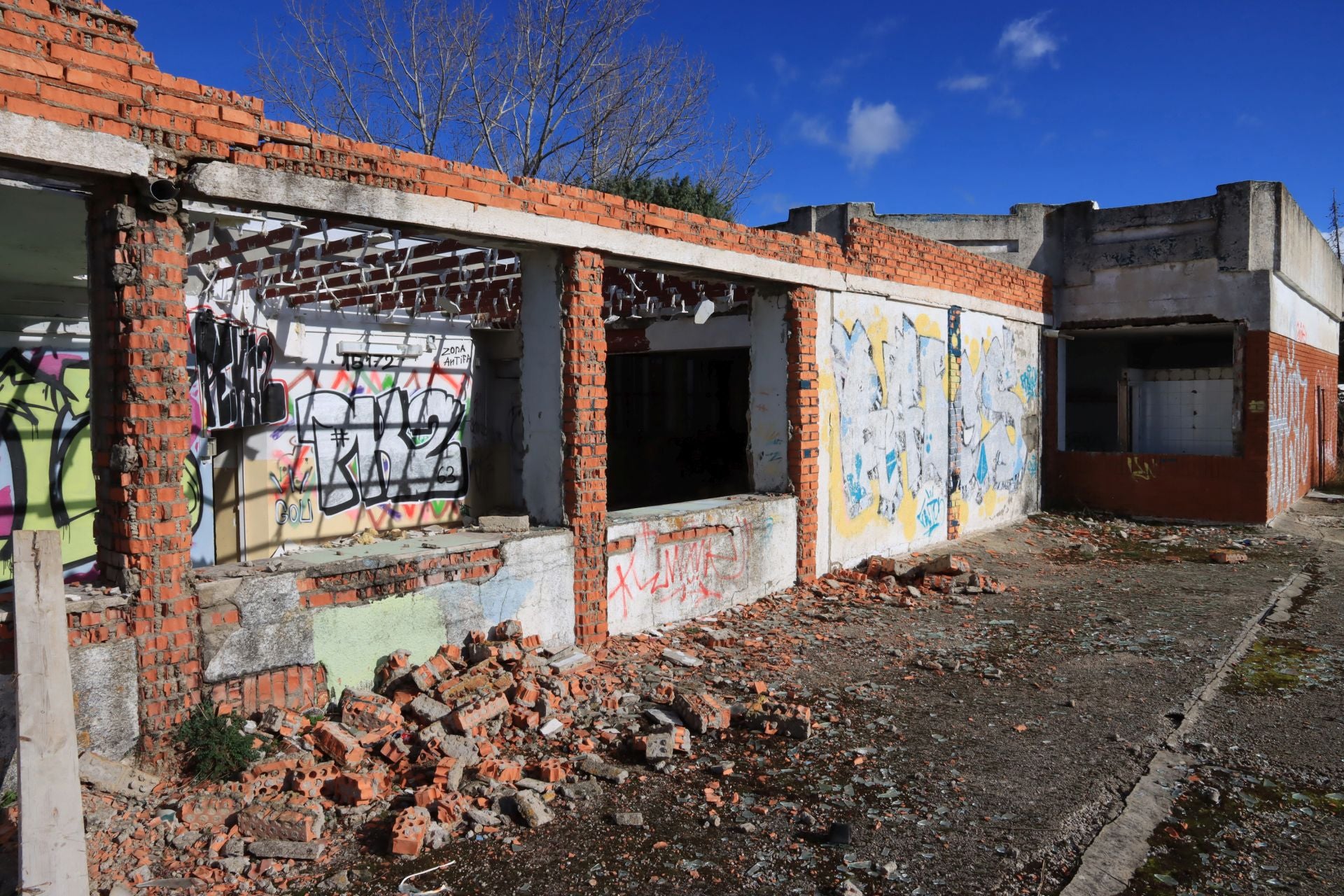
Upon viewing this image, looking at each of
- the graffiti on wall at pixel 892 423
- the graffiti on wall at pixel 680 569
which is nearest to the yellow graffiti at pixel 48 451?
the graffiti on wall at pixel 680 569

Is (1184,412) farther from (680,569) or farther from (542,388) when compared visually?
(542,388)

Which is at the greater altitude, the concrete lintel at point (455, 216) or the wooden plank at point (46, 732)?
the concrete lintel at point (455, 216)

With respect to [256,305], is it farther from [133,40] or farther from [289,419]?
[133,40]

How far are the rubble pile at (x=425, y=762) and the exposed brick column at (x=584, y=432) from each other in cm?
45

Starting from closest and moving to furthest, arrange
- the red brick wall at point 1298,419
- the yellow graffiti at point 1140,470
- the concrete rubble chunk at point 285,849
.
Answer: the concrete rubble chunk at point 285,849 < the red brick wall at point 1298,419 < the yellow graffiti at point 1140,470

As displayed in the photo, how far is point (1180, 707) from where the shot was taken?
542 cm

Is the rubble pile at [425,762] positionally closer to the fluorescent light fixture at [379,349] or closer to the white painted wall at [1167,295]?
the fluorescent light fixture at [379,349]

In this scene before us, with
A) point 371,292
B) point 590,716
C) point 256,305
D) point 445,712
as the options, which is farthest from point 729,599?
point 256,305

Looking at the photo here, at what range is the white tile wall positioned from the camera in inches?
506

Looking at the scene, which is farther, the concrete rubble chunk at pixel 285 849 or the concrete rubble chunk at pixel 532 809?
the concrete rubble chunk at pixel 532 809

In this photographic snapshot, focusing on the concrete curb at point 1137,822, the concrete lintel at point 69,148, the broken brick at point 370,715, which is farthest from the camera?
the broken brick at point 370,715

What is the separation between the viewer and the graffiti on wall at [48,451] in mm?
7512

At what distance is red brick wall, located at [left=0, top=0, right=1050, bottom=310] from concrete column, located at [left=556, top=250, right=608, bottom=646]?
48 cm

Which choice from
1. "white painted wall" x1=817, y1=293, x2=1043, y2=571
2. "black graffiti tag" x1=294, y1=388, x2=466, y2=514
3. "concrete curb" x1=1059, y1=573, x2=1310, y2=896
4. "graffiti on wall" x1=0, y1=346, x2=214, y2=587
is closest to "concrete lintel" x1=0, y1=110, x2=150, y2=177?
"graffiti on wall" x1=0, y1=346, x2=214, y2=587
